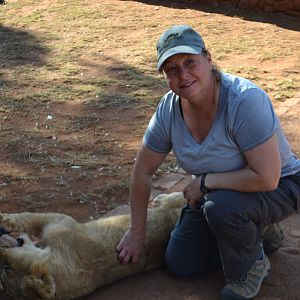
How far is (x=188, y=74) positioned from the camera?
2904 mm

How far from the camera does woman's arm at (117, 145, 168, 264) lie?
10.6 feet

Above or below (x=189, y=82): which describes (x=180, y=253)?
below

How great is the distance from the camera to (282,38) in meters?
8.46

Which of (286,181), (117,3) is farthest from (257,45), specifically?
(286,181)

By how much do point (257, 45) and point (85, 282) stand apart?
18.3 ft

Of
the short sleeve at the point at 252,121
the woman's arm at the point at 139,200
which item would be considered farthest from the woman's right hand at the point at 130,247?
the short sleeve at the point at 252,121

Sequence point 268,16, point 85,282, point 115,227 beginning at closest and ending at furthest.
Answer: point 85,282
point 115,227
point 268,16

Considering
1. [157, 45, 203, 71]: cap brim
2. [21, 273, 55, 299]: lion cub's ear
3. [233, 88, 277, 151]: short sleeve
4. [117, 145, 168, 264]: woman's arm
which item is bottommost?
[21, 273, 55, 299]: lion cub's ear

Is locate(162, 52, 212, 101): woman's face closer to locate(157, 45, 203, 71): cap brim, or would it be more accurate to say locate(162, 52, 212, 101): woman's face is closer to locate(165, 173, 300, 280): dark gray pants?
locate(157, 45, 203, 71): cap brim

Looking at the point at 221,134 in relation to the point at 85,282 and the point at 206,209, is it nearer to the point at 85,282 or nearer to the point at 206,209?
the point at 206,209

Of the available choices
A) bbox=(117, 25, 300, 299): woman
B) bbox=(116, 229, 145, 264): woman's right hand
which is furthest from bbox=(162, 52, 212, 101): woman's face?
bbox=(116, 229, 145, 264): woman's right hand

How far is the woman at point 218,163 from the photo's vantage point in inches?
115

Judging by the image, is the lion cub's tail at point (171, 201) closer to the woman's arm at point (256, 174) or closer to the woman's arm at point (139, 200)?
the woman's arm at point (139, 200)

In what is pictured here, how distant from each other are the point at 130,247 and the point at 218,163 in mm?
620
